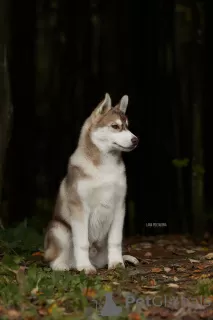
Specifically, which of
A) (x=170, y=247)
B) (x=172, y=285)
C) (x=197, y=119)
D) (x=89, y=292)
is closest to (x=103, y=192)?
(x=172, y=285)

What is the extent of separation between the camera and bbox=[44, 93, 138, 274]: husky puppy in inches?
311

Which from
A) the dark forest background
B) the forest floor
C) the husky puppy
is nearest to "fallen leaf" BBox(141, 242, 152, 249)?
the forest floor

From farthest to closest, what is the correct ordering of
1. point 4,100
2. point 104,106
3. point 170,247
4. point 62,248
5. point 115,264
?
1. point 170,247
2. point 4,100
3. point 62,248
4. point 115,264
5. point 104,106

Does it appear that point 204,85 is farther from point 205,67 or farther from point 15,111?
point 15,111

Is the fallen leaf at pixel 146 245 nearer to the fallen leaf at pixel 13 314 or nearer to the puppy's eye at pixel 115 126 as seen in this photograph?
the puppy's eye at pixel 115 126

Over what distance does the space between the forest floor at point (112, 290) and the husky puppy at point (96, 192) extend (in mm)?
273

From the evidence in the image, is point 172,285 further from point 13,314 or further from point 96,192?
point 13,314

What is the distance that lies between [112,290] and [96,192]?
55.8 inches

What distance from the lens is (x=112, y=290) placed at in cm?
683

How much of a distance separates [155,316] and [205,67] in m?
7.71

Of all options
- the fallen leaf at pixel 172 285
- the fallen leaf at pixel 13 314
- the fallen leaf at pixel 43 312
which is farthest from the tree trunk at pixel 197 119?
the fallen leaf at pixel 13 314

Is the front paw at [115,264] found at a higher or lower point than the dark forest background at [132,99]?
lower

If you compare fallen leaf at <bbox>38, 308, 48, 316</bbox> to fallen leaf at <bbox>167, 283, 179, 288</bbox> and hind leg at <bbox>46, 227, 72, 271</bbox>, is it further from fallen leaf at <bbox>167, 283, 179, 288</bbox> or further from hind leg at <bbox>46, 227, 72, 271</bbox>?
hind leg at <bbox>46, 227, 72, 271</bbox>

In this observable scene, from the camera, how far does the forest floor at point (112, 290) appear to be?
602 cm
